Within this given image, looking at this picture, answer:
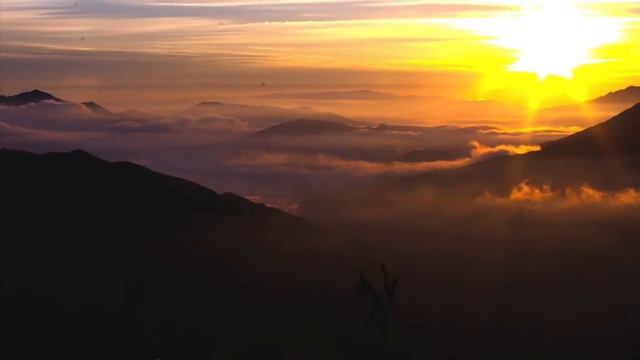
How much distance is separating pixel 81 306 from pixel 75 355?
28373mm

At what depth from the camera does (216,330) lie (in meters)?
184

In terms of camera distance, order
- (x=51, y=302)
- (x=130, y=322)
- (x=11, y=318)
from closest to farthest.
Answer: (x=130, y=322)
(x=11, y=318)
(x=51, y=302)

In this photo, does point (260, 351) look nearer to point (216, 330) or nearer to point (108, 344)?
point (108, 344)

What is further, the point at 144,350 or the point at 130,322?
the point at 144,350

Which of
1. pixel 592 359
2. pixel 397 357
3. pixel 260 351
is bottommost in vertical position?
pixel 592 359

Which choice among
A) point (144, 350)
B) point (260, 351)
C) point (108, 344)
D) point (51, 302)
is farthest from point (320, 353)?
point (144, 350)

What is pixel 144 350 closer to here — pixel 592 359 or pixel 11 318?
pixel 11 318

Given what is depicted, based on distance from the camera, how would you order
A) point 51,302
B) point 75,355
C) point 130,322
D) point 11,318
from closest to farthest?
point 130,322 → point 75,355 → point 11,318 → point 51,302

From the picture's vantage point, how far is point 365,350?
6931cm

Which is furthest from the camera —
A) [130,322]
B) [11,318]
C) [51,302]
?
[51,302]

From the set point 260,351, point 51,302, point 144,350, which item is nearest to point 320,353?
point 51,302

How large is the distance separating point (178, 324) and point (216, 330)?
279 inches

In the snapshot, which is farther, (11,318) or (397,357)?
(11,318)

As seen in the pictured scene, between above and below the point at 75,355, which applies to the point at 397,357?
above
